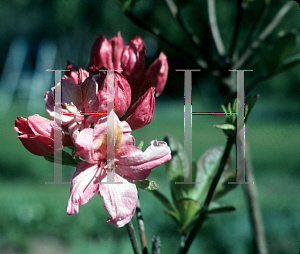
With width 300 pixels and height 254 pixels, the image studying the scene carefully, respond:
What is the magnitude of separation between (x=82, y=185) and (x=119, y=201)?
0.07m

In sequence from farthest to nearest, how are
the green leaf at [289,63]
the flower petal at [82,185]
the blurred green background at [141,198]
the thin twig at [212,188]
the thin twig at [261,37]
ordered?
1. the blurred green background at [141,198]
2. the thin twig at [261,37]
3. the green leaf at [289,63]
4. the thin twig at [212,188]
5. the flower petal at [82,185]

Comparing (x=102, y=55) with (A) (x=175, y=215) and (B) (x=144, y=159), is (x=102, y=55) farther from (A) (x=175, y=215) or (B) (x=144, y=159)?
(A) (x=175, y=215)

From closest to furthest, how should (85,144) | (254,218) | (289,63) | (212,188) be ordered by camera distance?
(85,144) → (212,188) → (289,63) → (254,218)

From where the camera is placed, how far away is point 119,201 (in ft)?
1.76

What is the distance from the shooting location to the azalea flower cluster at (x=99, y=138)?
534 mm

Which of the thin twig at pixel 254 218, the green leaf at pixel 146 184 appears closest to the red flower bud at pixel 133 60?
the green leaf at pixel 146 184

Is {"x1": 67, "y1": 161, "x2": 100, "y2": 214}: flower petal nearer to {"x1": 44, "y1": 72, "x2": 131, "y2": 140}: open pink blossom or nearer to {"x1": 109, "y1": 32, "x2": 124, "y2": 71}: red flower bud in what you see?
{"x1": 44, "y1": 72, "x2": 131, "y2": 140}: open pink blossom

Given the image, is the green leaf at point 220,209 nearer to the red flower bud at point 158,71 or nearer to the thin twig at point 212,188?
the thin twig at point 212,188

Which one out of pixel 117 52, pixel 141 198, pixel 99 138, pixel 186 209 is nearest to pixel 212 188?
pixel 186 209

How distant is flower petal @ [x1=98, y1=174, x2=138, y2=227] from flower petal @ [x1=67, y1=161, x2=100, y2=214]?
2cm

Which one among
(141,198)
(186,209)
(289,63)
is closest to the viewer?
(186,209)

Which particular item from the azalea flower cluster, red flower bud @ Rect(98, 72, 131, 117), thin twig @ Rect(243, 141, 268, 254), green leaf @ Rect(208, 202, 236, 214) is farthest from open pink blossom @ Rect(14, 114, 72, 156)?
thin twig @ Rect(243, 141, 268, 254)

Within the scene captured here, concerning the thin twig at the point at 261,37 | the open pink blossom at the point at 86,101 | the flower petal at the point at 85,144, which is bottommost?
the flower petal at the point at 85,144

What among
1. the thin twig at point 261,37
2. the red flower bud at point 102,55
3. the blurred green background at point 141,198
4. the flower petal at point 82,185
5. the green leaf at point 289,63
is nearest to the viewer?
the flower petal at point 82,185
